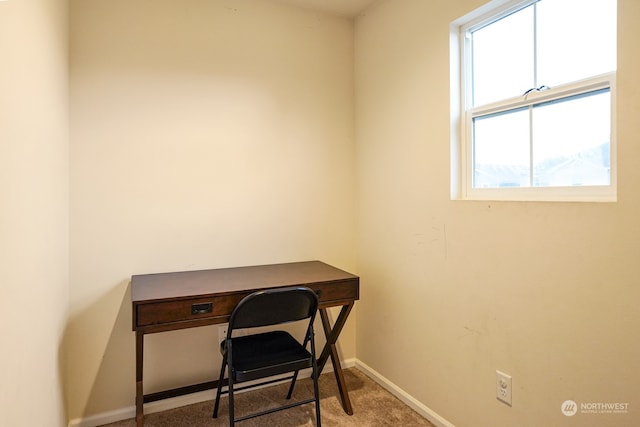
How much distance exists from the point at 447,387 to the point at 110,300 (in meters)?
1.81

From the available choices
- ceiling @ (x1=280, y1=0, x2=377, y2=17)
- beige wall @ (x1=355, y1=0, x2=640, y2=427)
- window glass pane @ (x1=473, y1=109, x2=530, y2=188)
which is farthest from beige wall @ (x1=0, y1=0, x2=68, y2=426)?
window glass pane @ (x1=473, y1=109, x2=530, y2=188)

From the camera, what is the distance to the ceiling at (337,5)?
7.58ft

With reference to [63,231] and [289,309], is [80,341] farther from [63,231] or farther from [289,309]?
[289,309]

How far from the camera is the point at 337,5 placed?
236 cm

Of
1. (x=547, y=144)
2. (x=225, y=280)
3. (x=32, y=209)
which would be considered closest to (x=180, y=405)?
(x=225, y=280)

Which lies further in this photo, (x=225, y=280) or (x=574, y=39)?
(x=225, y=280)

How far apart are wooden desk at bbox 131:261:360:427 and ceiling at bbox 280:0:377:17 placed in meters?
1.68

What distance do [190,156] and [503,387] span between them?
1954mm

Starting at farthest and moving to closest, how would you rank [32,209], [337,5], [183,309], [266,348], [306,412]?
1. [337,5]
2. [306,412]
3. [266,348]
4. [183,309]
5. [32,209]

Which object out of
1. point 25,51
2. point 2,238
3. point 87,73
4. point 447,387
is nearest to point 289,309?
point 447,387

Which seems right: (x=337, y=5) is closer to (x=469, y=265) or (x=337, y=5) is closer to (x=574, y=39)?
(x=574, y=39)

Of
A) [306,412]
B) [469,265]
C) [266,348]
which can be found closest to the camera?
[469,265]

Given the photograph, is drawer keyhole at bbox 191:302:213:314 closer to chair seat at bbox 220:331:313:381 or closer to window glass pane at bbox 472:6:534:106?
chair seat at bbox 220:331:313:381

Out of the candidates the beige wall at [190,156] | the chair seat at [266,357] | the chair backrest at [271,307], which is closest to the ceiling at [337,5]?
the beige wall at [190,156]
